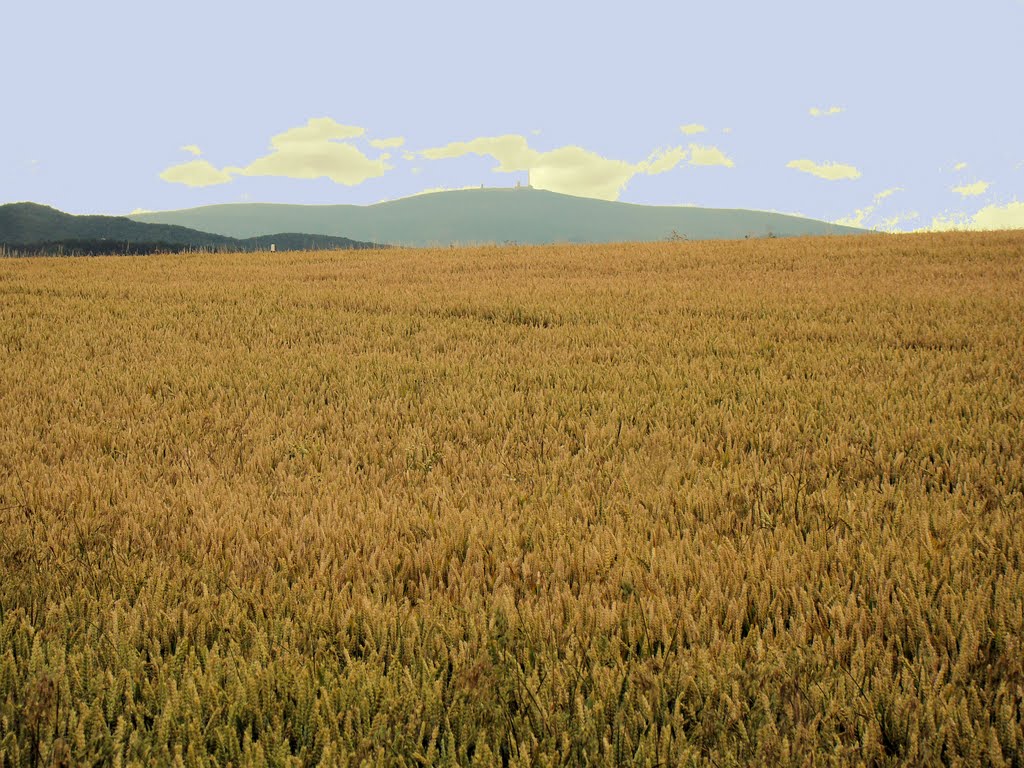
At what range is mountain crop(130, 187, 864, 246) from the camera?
121625 millimetres

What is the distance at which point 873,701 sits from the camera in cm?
196

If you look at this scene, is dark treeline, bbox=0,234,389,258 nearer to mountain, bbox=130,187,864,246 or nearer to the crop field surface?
the crop field surface

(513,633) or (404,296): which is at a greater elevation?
(404,296)

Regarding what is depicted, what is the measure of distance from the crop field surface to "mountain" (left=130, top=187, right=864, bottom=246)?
113 metres

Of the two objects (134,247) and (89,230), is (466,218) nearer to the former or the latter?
(89,230)

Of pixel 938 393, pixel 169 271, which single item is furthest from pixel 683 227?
pixel 938 393

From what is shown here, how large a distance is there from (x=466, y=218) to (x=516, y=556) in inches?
5365

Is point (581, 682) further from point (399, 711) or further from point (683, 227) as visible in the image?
point (683, 227)

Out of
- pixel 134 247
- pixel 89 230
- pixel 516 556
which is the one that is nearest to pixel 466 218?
pixel 89 230

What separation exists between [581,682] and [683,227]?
120 metres

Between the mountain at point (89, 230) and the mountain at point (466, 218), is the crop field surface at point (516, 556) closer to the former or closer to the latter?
the mountain at point (89, 230)

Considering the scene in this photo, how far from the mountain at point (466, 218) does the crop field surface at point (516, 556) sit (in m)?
113

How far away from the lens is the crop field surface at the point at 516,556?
6.24ft

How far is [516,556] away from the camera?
117 inches
